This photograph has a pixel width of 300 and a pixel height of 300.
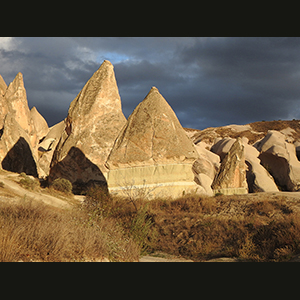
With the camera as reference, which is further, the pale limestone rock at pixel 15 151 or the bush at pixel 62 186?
the pale limestone rock at pixel 15 151

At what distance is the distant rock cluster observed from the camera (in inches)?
380

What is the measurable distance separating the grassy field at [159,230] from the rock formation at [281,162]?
11730mm

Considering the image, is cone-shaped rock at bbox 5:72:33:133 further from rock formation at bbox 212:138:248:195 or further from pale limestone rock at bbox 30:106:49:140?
rock formation at bbox 212:138:248:195

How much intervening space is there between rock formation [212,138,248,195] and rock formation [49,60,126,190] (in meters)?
5.40

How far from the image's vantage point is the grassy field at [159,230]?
4023mm

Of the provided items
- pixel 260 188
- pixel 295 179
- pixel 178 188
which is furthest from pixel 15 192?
pixel 295 179

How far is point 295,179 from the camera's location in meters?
19.5

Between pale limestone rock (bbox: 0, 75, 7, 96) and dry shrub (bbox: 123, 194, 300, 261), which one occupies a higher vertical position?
pale limestone rock (bbox: 0, 75, 7, 96)

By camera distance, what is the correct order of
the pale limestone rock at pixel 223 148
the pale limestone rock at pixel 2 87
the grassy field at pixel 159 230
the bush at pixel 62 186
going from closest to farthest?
the grassy field at pixel 159 230
the bush at pixel 62 186
the pale limestone rock at pixel 223 148
the pale limestone rock at pixel 2 87

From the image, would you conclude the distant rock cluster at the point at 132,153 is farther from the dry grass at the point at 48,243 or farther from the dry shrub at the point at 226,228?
the dry grass at the point at 48,243

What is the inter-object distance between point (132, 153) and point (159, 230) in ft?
9.52

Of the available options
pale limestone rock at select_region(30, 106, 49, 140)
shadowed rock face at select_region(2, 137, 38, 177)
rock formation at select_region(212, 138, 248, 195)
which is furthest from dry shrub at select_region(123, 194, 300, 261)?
pale limestone rock at select_region(30, 106, 49, 140)

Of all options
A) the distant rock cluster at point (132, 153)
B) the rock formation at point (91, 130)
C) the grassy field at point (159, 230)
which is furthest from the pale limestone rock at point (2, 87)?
the grassy field at point (159, 230)

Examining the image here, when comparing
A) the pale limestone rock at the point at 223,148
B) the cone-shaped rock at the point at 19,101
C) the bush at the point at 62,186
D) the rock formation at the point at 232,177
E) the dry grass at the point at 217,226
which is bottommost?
the dry grass at the point at 217,226
